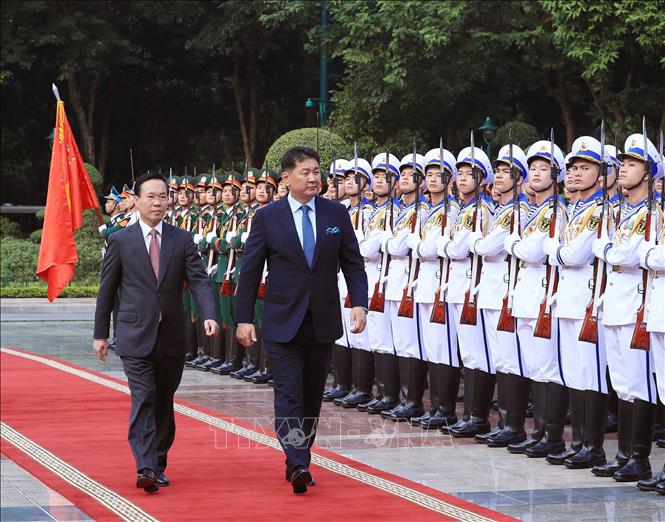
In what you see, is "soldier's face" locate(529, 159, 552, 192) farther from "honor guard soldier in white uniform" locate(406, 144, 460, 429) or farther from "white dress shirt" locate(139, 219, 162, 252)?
"white dress shirt" locate(139, 219, 162, 252)

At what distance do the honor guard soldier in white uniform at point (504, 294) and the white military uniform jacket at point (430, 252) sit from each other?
1.82 feet

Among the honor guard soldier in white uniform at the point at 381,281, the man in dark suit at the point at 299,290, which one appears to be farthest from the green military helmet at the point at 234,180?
the man in dark suit at the point at 299,290

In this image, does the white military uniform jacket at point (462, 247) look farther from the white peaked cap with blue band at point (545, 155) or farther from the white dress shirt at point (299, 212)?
the white dress shirt at point (299, 212)

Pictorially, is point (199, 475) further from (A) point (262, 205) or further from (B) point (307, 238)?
(A) point (262, 205)

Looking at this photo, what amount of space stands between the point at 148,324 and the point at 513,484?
2.31 meters

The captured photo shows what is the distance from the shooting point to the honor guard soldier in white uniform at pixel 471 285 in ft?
33.0

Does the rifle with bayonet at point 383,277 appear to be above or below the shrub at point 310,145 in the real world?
below

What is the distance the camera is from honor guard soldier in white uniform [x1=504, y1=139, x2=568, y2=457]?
9.19 metres

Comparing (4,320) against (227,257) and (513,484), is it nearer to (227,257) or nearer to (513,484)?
(227,257)

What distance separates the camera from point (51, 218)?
1296cm

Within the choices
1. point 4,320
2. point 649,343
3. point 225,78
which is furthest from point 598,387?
point 225,78

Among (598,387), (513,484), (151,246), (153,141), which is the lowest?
(513,484)

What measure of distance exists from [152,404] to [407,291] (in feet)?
10.4

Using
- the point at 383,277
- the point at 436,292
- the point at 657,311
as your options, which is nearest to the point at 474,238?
the point at 436,292
